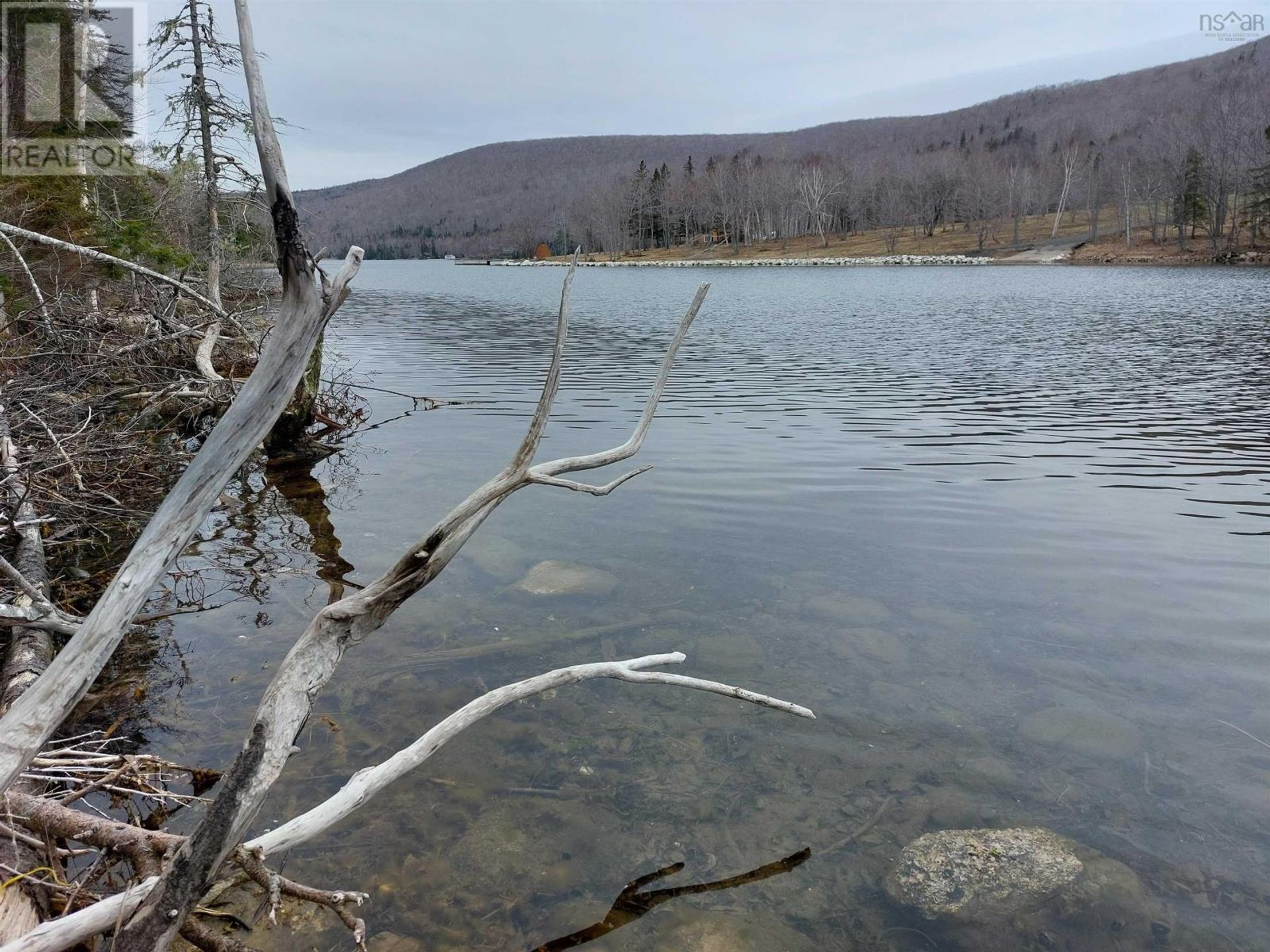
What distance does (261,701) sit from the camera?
2594 mm

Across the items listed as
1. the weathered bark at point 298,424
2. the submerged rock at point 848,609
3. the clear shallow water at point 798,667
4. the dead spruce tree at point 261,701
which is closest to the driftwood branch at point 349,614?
the dead spruce tree at point 261,701

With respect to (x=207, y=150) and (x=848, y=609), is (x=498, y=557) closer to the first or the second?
(x=848, y=609)

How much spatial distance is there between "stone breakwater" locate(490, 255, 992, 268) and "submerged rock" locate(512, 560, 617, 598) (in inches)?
3001

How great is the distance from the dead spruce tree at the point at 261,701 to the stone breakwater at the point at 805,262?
264 feet

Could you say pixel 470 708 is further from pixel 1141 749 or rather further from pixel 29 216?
pixel 29 216

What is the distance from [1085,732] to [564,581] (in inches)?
164

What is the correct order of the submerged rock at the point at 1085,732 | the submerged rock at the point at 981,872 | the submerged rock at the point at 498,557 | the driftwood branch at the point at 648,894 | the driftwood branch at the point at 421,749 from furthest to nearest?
the submerged rock at the point at 498,557 → the submerged rock at the point at 1085,732 → the submerged rock at the point at 981,872 → the driftwood branch at the point at 648,894 → the driftwood branch at the point at 421,749

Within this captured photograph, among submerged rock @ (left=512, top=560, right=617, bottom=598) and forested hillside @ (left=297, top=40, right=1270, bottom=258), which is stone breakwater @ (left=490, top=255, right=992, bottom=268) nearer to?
forested hillside @ (left=297, top=40, right=1270, bottom=258)

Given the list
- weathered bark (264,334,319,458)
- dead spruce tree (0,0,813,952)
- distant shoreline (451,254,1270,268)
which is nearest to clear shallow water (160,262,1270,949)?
weathered bark (264,334,319,458)

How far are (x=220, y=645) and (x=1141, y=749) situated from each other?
627 centimetres

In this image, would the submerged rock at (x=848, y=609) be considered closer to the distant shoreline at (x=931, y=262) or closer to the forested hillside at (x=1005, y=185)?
the distant shoreline at (x=931, y=262)

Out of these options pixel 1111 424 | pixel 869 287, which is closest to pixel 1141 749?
pixel 1111 424

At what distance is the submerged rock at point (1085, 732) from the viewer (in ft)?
15.7

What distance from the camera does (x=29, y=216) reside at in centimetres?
1350
